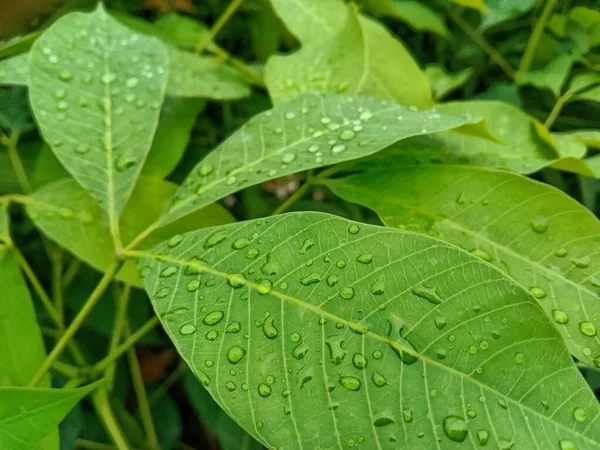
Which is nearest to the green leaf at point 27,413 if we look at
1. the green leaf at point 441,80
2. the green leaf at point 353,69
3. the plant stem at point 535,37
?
the green leaf at point 353,69

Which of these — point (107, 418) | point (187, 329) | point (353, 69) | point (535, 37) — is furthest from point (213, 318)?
point (535, 37)

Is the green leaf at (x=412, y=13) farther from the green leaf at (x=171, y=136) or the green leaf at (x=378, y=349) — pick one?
the green leaf at (x=378, y=349)

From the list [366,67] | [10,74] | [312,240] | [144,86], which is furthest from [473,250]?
[10,74]

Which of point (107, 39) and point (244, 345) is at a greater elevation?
point (107, 39)

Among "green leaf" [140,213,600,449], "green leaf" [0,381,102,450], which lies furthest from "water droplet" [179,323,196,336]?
"green leaf" [0,381,102,450]

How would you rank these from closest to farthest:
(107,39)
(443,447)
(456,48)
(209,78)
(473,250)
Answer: (443,447)
(473,250)
(107,39)
(209,78)
(456,48)

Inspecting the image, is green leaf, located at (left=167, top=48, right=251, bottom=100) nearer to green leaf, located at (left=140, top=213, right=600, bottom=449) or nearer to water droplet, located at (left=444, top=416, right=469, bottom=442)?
green leaf, located at (left=140, top=213, right=600, bottom=449)

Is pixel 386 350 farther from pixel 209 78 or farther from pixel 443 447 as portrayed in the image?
pixel 209 78
